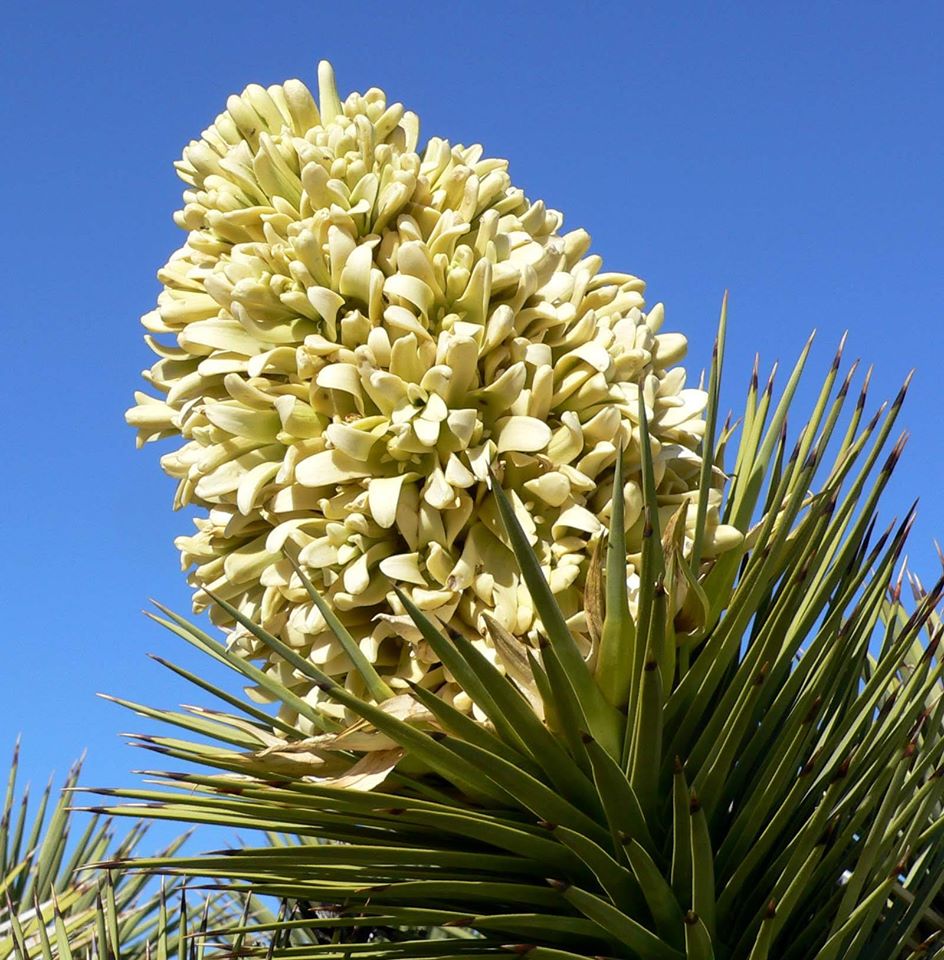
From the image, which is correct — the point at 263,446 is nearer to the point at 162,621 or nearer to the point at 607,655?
the point at 162,621

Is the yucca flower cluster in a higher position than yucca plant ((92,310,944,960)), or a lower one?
higher

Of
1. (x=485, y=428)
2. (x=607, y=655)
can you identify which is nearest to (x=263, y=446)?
(x=485, y=428)

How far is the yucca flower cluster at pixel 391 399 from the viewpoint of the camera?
173 cm

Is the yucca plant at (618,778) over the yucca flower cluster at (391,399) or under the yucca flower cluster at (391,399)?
under

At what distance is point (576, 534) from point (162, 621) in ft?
2.36

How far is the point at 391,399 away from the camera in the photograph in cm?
176

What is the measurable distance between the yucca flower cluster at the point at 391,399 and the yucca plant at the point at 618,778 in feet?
0.31

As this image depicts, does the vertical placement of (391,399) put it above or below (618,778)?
above

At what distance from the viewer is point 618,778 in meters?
1.57

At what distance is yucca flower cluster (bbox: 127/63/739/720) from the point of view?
1.73 meters

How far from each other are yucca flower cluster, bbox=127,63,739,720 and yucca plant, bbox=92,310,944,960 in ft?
0.31

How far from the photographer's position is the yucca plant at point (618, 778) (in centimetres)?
156

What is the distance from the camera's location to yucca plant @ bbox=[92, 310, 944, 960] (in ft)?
5.11

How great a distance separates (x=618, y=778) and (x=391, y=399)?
0.63 m
